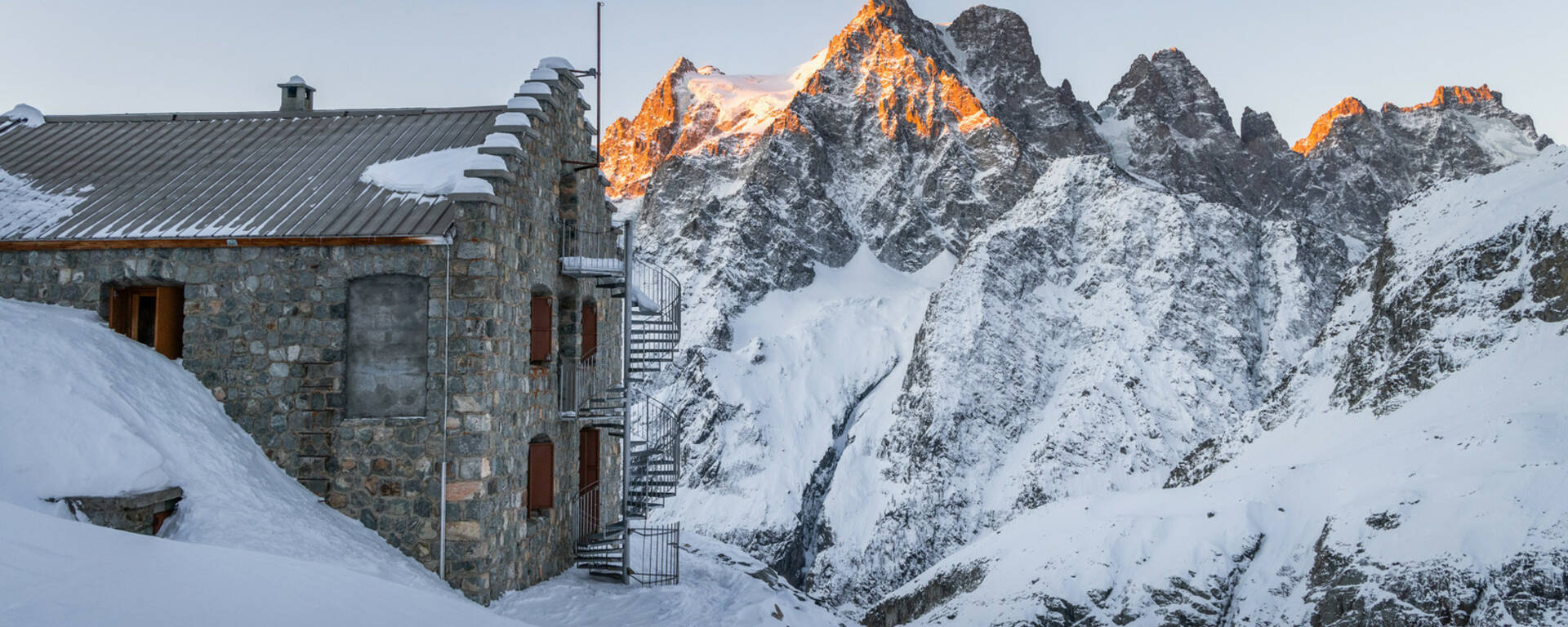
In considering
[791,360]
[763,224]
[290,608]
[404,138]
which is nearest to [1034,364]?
[791,360]

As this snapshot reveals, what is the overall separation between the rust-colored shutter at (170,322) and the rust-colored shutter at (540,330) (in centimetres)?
551

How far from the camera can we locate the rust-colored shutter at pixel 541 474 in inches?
792

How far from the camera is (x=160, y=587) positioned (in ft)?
25.9

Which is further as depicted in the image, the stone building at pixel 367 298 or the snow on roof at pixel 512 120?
the snow on roof at pixel 512 120

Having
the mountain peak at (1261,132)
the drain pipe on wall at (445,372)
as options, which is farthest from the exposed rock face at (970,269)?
the drain pipe on wall at (445,372)

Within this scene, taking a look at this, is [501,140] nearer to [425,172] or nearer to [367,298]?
[425,172]

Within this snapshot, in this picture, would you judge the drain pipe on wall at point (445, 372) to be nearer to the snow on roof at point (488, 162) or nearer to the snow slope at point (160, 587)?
the snow on roof at point (488, 162)

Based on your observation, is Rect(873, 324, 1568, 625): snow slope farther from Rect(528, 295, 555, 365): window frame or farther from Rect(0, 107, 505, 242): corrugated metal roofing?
Rect(0, 107, 505, 242): corrugated metal roofing

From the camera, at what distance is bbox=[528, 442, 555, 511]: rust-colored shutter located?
20.1 meters

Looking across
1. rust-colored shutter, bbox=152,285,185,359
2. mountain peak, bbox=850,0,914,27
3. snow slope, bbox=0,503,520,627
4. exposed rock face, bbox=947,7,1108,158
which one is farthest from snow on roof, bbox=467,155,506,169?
mountain peak, bbox=850,0,914,27

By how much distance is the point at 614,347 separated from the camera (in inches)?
1001

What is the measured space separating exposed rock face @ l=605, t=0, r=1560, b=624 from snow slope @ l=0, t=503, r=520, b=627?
22507 millimetres

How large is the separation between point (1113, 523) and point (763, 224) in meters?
86.5

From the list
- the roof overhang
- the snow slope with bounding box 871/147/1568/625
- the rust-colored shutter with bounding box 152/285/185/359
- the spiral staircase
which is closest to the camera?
the roof overhang
